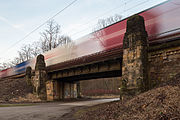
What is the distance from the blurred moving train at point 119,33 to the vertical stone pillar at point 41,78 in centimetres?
237

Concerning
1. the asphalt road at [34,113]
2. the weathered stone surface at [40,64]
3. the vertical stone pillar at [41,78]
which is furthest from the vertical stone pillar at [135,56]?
the weathered stone surface at [40,64]

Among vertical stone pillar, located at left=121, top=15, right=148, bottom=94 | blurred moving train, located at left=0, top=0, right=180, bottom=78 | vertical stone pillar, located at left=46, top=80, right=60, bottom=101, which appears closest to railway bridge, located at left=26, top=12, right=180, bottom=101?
vertical stone pillar, located at left=121, top=15, right=148, bottom=94

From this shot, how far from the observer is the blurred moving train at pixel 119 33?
1026cm

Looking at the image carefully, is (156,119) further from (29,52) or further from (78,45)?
(29,52)

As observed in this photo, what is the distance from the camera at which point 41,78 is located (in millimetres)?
24109

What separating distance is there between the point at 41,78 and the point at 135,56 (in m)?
16.3

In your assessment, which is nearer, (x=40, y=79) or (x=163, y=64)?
(x=163, y=64)

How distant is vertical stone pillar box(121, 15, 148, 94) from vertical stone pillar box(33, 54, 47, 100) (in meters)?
15.2

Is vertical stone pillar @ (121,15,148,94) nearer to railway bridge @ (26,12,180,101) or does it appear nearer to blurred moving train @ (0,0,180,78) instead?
railway bridge @ (26,12,180,101)

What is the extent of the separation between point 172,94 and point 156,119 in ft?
6.15

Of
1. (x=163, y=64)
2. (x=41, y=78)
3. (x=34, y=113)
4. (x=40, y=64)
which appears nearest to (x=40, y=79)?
(x=41, y=78)

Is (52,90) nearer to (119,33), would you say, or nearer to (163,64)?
(119,33)

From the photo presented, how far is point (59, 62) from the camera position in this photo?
71.7ft

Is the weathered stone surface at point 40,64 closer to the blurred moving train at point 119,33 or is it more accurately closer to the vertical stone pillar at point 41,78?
the vertical stone pillar at point 41,78
